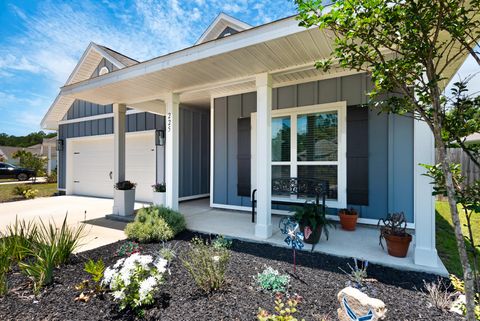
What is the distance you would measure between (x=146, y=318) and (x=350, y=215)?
11.5 feet

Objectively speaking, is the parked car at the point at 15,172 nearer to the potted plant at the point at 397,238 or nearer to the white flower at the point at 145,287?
the white flower at the point at 145,287

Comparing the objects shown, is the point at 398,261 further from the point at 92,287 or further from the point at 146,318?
the point at 92,287

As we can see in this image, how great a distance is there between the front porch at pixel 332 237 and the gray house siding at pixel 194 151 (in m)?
1.87

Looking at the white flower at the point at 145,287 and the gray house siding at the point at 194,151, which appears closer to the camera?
the white flower at the point at 145,287

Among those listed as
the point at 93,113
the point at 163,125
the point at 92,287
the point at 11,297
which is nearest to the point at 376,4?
the point at 92,287

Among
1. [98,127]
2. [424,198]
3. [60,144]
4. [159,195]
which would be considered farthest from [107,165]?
[424,198]

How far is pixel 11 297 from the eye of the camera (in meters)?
2.22

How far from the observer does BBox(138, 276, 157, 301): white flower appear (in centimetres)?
196

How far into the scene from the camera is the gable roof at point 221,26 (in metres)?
6.34

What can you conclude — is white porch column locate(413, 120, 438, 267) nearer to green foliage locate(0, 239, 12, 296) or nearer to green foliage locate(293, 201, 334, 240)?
green foliage locate(293, 201, 334, 240)

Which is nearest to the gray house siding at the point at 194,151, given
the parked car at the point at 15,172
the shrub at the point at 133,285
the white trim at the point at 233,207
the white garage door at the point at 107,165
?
the white garage door at the point at 107,165

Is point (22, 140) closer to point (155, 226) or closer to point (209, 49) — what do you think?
point (155, 226)

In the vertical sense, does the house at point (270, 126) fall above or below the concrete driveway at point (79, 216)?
above

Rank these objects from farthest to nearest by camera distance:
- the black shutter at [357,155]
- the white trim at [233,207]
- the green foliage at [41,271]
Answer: the white trim at [233,207] → the black shutter at [357,155] → the green foliage at [41,271]
